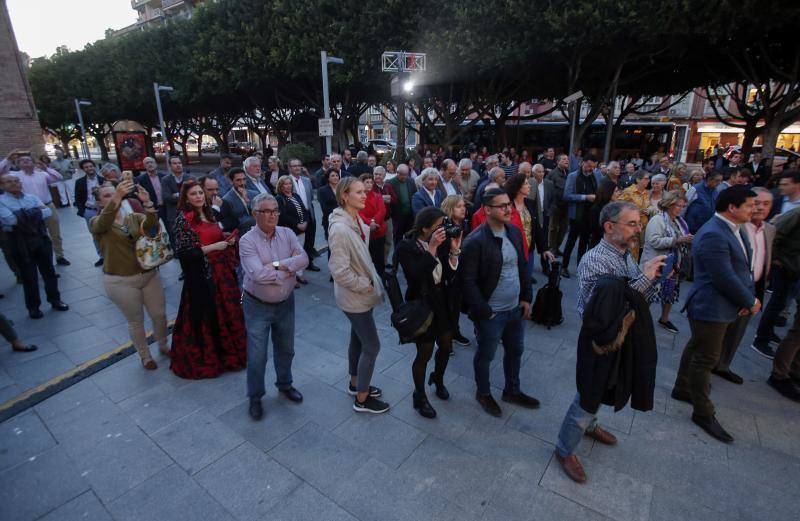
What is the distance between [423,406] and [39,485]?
2698 mm

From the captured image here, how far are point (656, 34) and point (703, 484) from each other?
13.1 meters

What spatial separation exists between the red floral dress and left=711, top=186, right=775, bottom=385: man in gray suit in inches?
180

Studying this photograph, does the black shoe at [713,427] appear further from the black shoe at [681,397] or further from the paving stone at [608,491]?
the paving stone at [608,491]

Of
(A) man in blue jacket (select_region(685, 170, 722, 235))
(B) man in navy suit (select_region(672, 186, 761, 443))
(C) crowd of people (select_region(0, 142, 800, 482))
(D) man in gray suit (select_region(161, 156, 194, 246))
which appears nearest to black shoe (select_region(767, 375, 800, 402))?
(C) crowd of people (select_region(0, 142, 800, 482))

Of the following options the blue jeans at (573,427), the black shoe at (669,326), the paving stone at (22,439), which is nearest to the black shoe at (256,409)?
the paving stone at (22,439)

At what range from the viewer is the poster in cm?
1889

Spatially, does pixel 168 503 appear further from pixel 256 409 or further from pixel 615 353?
pixel 615 353

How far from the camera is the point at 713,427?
316 centimetres

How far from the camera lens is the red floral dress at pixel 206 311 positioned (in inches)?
147

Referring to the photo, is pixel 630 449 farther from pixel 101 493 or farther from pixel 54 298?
pixel 54 298

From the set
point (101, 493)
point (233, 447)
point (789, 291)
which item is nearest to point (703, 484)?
point (789, 291)

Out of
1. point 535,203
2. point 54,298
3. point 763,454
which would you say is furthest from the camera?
point 535,203

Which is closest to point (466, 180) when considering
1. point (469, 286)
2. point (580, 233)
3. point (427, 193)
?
point (427, 193)

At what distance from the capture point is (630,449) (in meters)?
3.00
